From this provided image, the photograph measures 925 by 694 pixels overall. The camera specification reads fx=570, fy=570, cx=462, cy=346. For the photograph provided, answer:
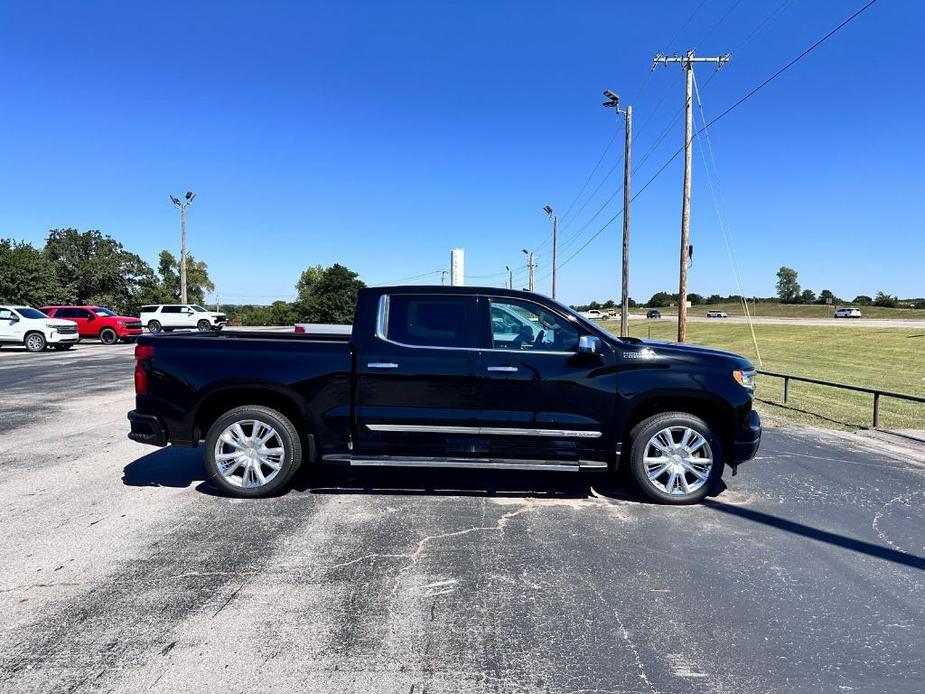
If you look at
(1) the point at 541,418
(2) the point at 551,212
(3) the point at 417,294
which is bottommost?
(1) the point at 541,418

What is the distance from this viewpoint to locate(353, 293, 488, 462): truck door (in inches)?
197

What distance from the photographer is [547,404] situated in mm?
5008

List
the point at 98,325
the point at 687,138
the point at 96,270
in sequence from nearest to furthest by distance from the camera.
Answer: the point at 687,138
the point at 98,325
the point at 96,270

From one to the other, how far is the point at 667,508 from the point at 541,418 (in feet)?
4.55

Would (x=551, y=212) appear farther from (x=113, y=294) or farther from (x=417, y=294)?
(x=113, y=294)

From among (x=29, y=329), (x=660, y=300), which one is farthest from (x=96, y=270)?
(x=660, y=300)

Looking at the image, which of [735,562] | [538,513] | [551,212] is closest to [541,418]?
[538,513]

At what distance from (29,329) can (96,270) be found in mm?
48733

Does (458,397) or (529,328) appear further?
(529,328)

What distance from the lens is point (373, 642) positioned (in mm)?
2932

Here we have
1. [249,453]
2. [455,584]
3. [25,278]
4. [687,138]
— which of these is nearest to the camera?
[455,584]

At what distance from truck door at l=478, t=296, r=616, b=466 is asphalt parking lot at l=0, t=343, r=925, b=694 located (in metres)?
0.53

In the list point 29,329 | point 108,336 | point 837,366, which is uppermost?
point 29,329

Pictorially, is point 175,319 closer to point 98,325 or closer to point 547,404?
point 98,325
